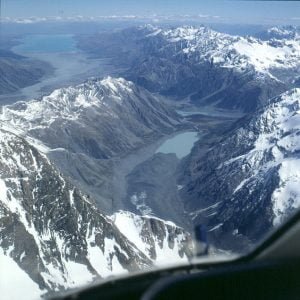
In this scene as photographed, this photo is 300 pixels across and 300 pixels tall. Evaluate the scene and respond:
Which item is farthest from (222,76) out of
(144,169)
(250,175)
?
(250,175)

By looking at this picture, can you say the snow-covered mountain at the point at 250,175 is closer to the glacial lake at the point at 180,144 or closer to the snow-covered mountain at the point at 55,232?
the glacial lake at the point at 180,144

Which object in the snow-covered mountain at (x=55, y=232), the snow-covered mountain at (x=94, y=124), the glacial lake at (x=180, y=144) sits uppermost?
the snow-covered mountain at (x=55, y=232)

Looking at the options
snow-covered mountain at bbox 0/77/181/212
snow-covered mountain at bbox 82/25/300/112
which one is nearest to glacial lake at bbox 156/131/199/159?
snow-covered mountain at bbox 0/77/181/212

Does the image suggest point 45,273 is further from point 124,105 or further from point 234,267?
point 124,105

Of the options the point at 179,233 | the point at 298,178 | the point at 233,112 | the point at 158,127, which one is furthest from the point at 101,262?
the point at 233,112

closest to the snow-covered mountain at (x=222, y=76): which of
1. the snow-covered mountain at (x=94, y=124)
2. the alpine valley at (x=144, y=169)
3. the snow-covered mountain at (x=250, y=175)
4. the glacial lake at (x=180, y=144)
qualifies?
the alpine valley at (x=144, y=169)

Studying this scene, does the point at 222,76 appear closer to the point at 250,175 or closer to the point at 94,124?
the point at 94,124
